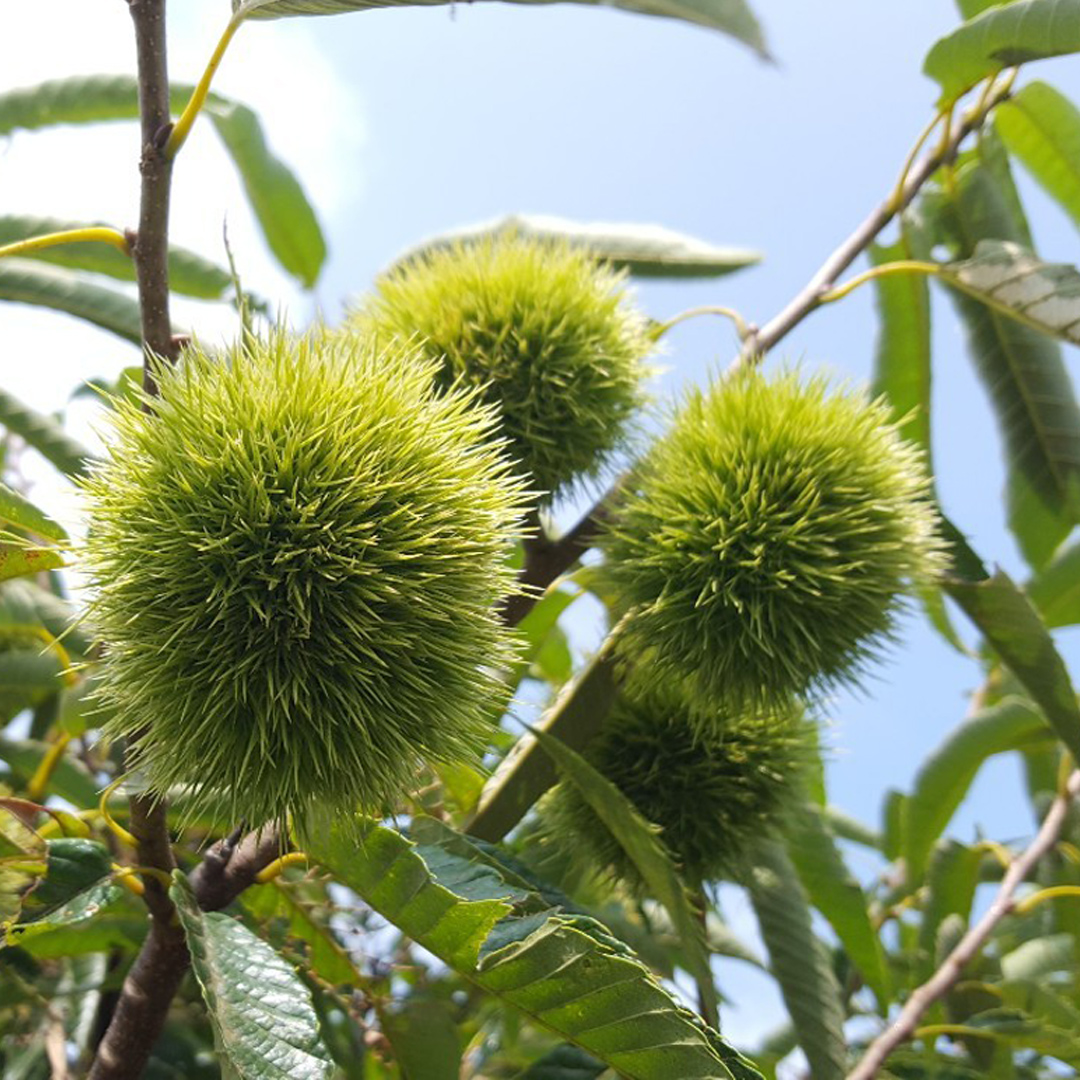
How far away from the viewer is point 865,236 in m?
1.75

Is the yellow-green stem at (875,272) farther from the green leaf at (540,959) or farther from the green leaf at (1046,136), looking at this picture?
the green leaf at (540,959)

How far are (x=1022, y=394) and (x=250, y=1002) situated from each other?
1.47 meters

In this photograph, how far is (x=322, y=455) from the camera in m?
1.09

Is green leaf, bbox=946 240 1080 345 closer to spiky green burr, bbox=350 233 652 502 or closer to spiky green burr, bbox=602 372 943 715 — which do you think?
spiky green burr, bbox=602 372 943 715

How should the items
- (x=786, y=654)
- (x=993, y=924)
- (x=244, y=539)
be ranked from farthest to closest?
(x=993, y=924) → (x=786, y=654) → (x=244, y=539)

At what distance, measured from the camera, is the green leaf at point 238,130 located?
194 centimetres

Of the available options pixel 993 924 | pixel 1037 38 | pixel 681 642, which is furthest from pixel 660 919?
pixel 1037 38

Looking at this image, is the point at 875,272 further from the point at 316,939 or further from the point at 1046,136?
the point at 316,939

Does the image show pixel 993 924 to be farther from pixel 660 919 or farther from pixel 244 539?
pixel 244 539

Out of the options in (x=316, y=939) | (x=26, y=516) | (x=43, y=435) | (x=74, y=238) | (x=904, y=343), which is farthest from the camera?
(x=904, y=343)

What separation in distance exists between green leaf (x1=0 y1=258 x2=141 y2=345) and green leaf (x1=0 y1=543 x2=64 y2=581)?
1.95 feet

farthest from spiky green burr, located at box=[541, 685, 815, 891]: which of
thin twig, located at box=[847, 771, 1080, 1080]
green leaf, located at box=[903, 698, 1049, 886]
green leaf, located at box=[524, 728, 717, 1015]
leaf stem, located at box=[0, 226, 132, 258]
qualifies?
leaf stem, located at box=[0, 226, 132, 258]

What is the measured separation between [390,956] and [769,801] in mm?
582

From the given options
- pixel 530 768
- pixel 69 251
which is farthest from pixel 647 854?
pixel 69 251
